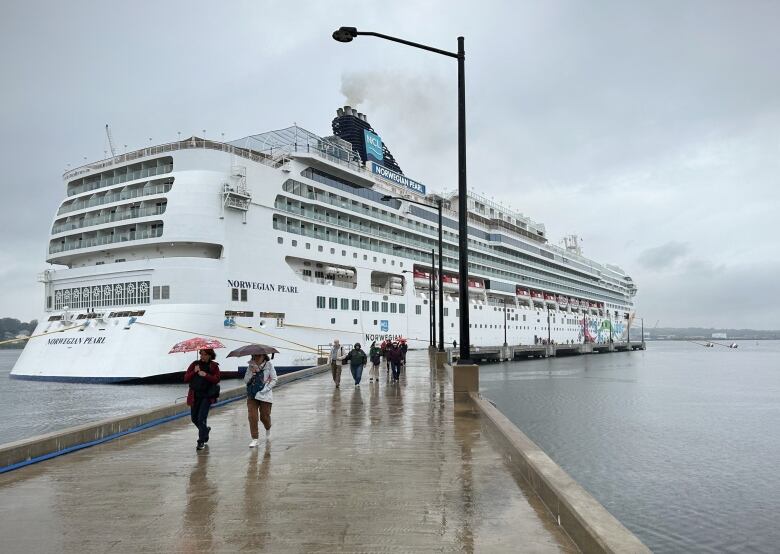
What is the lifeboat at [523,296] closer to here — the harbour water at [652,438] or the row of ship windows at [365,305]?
the row of ship windows at [365,305]

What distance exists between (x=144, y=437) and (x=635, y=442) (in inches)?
629

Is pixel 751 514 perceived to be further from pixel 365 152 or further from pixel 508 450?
pixel 365 152

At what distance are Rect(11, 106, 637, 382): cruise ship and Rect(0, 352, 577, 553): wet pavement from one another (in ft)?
57.0

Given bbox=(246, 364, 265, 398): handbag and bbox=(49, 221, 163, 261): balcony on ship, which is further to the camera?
bbox=(49, 221, 163, 261): balcony on ship

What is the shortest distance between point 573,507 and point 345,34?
1229 centimetres

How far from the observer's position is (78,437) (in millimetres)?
9234

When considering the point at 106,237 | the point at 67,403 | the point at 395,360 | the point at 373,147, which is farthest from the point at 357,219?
the point at 67,403

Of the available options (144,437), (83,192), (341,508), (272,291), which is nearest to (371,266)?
(272,291)

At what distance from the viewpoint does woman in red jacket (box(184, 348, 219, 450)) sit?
891 cm

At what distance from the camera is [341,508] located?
225 inches

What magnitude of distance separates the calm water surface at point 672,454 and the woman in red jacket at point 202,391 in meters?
7.80

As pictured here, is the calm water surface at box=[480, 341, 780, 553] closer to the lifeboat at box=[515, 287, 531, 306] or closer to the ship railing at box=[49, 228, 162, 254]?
the ship railing at box=[49, 228, 162, 254]

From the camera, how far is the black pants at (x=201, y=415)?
8.89 m

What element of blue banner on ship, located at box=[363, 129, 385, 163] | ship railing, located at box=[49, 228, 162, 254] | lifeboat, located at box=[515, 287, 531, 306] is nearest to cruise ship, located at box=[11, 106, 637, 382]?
ship railing, located at box=[49, 228, 162, 254]
